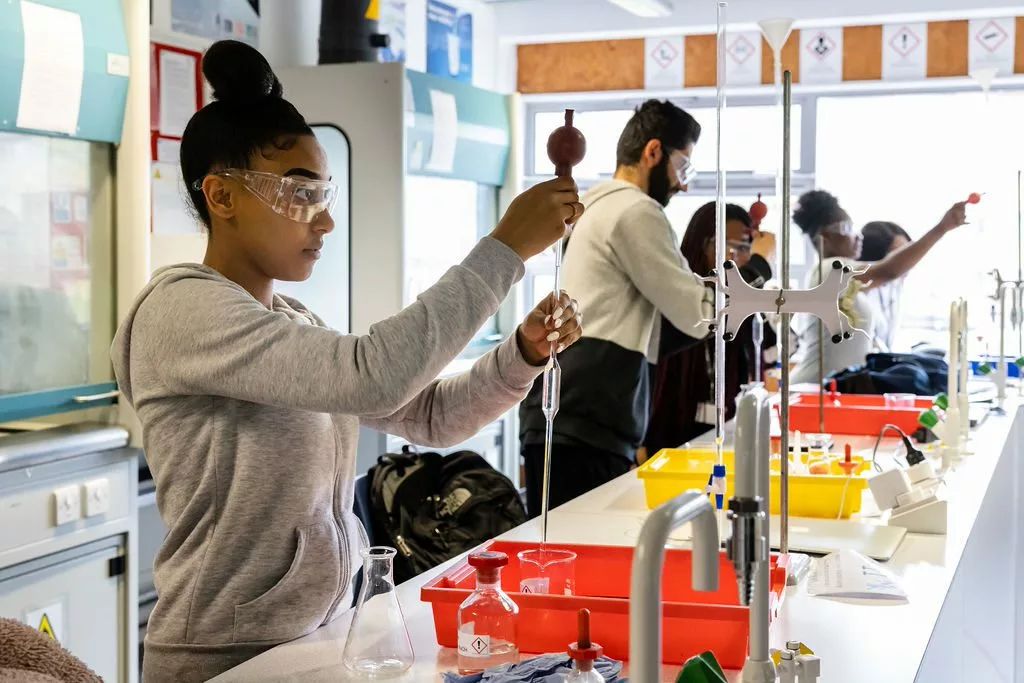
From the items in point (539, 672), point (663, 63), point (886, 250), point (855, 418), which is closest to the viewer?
point (539, 672)

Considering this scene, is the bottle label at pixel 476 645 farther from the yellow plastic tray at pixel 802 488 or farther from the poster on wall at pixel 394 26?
the poster on wall at pixel 394 26

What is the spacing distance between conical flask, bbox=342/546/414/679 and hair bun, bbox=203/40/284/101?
608mm

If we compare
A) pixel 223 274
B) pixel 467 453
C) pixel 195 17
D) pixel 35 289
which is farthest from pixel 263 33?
pixel 223 274

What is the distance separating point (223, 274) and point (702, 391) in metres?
2.34

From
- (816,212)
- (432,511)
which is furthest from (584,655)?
(816,212)

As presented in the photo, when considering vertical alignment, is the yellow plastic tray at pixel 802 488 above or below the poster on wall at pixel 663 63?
below

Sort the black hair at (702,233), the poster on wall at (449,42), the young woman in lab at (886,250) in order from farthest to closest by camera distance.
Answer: the poster on wall at (449,42)
the young woman in lab at (886,250)
the black hair at (702,233)

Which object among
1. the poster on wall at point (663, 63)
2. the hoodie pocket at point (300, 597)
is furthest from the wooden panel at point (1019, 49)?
the hoodie pocket at point (300, 597)

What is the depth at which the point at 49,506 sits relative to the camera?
264 cm

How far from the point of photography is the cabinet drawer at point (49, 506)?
253 centimetres

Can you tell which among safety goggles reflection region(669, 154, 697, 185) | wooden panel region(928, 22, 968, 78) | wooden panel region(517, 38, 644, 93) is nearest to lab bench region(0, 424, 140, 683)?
safety goggles reflection region(669, 154, 697, 185)

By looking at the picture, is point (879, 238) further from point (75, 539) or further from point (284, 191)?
point (284, 191)

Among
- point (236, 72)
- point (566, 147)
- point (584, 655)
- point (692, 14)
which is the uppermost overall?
point (692, 14)

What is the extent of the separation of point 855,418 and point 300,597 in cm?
223
